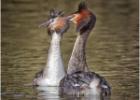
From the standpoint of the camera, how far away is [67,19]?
1526cm

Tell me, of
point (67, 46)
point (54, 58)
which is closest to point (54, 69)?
point (54, 58)

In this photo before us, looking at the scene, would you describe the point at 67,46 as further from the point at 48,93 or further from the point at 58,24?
the point at 48,93

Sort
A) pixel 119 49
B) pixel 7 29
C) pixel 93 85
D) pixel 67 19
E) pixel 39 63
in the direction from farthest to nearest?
pixel 7 29 → pixel 119 49 → pixel 39 63 → pixel 67 19 → pixel 93 85

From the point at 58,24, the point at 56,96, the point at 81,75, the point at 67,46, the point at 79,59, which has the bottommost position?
the point at 56,96

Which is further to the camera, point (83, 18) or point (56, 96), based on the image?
point (83, 18)

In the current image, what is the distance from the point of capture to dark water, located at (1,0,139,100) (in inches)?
587

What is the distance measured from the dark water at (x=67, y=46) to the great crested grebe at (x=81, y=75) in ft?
0.70

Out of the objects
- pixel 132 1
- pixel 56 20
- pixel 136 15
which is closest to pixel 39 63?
pixel 56 20

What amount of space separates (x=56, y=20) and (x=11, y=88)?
1.41 m

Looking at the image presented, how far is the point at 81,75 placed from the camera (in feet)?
47.5

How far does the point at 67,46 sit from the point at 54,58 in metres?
4.70

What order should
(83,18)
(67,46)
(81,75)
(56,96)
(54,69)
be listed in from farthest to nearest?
(67,46) → (83,18) → (54,69) → (81,75) → (56,96)

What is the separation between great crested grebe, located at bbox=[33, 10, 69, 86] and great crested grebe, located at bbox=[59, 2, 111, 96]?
0.64 feet

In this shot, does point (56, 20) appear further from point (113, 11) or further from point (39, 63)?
point (113, 11)
